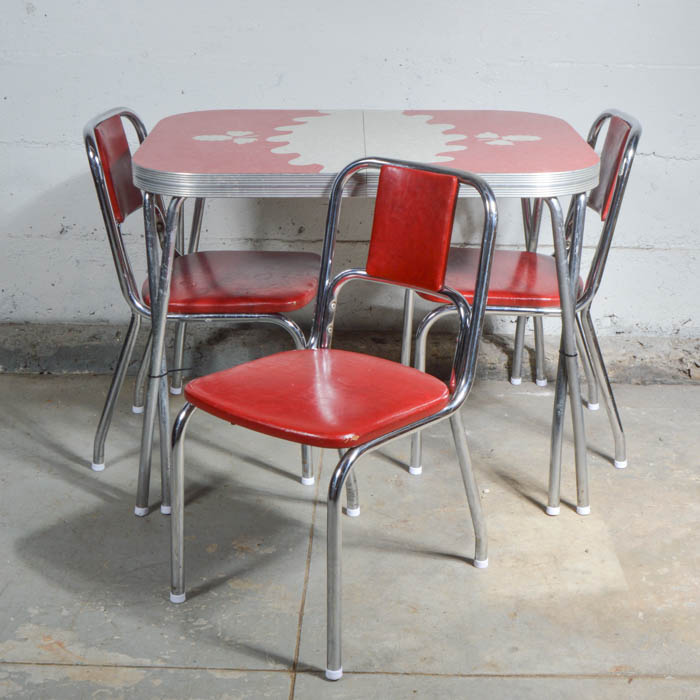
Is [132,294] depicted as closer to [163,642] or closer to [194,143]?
[194,143]

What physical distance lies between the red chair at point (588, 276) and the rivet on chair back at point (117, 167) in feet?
2.48

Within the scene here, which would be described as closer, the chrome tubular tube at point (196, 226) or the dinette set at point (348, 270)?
the dinette set at point (348, 270)

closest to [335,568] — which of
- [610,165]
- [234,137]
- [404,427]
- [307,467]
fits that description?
[404,427]

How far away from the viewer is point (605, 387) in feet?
7.64

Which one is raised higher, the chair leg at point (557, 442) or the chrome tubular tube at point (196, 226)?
the chrome tubular tube at point (196, 226)

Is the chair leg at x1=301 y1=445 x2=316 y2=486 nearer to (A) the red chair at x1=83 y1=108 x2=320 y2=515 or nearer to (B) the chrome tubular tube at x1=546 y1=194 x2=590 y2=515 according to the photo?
(A) the red chair at x1=83 y1=108 x2=320 y2=515

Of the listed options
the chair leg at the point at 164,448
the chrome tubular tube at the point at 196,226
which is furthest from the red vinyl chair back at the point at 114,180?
the chrome tubular tube at the point at 196,226

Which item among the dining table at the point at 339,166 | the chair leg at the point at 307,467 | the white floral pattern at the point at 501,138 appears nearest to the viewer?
the dining table at the point at 339,166

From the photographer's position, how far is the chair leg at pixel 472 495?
1855 millimetres

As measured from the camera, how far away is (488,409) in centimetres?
273

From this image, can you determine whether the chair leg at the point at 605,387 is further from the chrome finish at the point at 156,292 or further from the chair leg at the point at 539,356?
the chrome finish at the point at 156,292

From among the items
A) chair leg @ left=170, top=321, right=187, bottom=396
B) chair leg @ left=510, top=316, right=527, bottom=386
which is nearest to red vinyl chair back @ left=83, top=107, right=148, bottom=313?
chair leg @ left=170, top=321, right=187, bottom=396

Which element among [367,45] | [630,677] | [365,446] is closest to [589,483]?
[630,677]

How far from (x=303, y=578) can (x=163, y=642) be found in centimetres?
33
